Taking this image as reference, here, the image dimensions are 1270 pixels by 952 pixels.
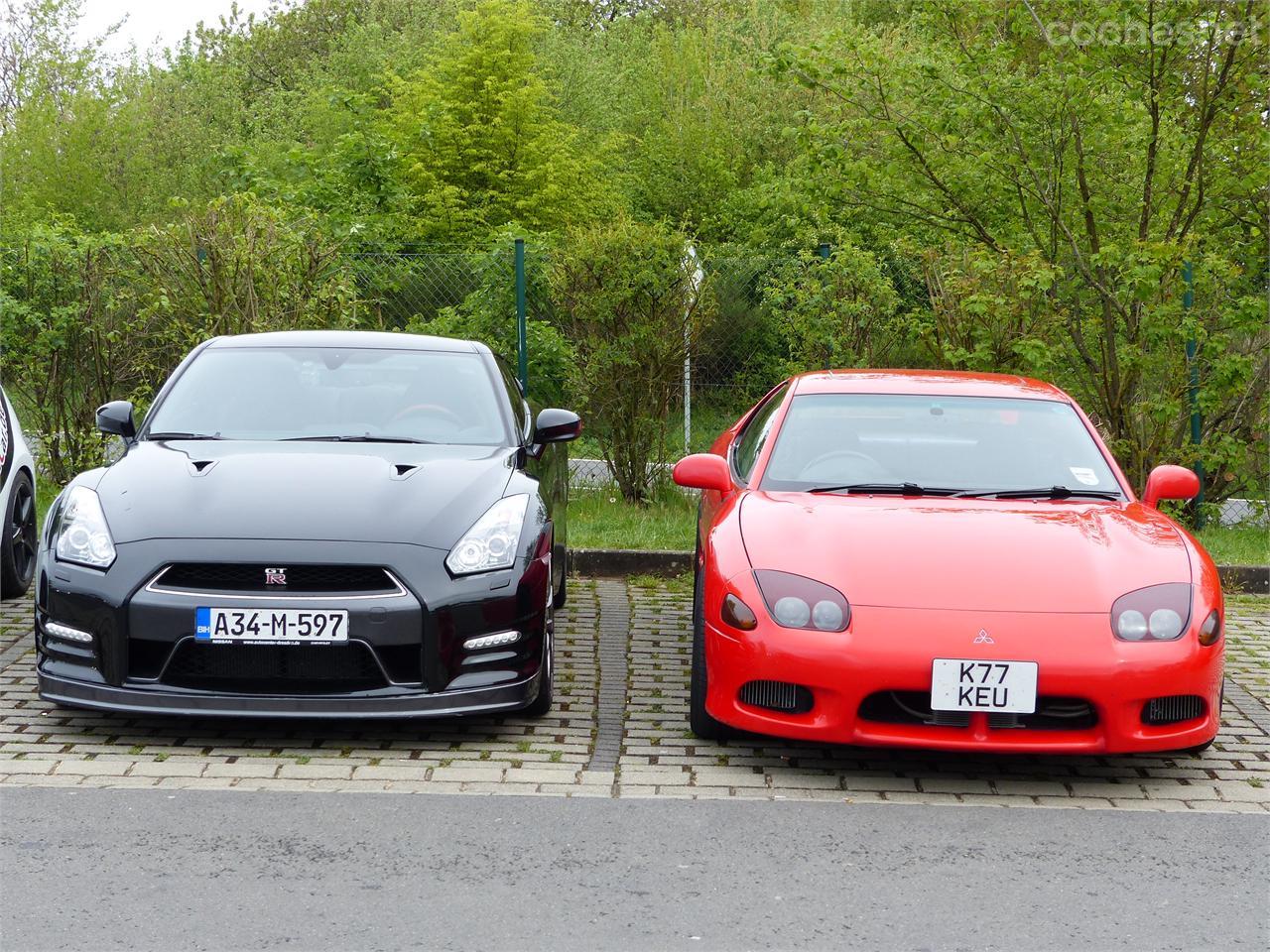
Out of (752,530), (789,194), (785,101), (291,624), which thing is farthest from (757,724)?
(785,101)

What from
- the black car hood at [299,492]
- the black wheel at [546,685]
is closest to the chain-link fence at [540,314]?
the black car hood at [299,492]

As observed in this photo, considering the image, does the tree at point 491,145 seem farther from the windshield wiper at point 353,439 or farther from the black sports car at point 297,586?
the black sports car at point 297,586

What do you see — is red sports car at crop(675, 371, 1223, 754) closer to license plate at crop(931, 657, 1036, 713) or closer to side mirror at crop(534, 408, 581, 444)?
license plate at crop(931, 657, 1036, 713)

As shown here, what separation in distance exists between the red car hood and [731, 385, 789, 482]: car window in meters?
0.68

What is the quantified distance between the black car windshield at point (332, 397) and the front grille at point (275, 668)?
1462 mm

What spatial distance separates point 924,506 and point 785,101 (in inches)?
1014

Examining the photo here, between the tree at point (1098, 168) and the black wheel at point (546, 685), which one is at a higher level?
the tree at point (1098, 168)

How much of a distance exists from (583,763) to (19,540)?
4206 mm

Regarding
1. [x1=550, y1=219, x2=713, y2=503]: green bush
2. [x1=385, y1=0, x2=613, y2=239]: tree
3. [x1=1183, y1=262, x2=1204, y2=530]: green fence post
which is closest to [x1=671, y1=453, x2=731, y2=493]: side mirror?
[x1=550, y1=219, x2=713, y2=503]: green bush

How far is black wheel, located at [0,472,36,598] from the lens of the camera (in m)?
7.96

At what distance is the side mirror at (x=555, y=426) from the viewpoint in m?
6.89

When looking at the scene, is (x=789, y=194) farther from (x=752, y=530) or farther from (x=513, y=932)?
(x=513, y=932)

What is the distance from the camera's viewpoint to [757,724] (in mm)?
5270

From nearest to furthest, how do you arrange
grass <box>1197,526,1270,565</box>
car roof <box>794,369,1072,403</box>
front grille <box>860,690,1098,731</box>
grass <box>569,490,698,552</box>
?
front grille <box>860,690,1098,731</box>, car roof <box>794,369,1072,403</box>, grass <box>569,490,698,552</box>, grass <box>1197,526,1270,565</box>
